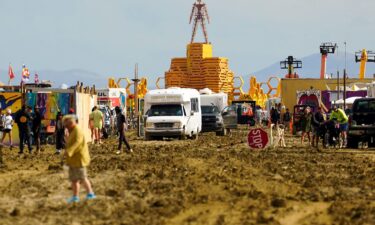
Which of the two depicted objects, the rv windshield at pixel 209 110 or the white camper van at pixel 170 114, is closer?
the white camper van at pixel 170 114

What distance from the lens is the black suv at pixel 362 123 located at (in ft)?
112

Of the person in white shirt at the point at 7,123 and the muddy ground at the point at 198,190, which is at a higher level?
the person in white shirt at the point at 7,123

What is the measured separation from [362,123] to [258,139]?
20.1 feet

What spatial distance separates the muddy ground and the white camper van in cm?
1295

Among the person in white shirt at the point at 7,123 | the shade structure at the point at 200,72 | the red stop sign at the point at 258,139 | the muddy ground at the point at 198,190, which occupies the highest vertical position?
the shade structure at the point at 200,72

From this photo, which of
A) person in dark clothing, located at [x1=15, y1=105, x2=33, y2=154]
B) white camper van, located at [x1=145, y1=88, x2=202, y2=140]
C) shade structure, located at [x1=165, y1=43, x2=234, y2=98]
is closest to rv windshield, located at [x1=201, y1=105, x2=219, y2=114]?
white camper van, located at [x1=145, y1=88, x2=202, y2=140]

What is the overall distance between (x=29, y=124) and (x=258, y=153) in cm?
749

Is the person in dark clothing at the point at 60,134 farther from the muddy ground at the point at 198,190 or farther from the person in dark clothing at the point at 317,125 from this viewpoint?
the person in dark clothing at the point at 317,125

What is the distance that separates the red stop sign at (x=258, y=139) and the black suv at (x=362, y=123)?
204 inches

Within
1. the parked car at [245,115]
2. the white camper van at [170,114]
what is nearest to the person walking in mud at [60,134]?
the white camper van at [170,114]

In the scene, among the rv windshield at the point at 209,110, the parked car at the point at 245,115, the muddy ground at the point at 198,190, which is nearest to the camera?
the muddy ground at the point at 198,190

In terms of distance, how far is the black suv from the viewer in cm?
3419

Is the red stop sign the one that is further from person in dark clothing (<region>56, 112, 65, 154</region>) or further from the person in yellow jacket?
the person in yellow jacket

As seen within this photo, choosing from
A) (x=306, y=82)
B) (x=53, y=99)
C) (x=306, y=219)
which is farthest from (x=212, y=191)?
(x=306, y=82)
